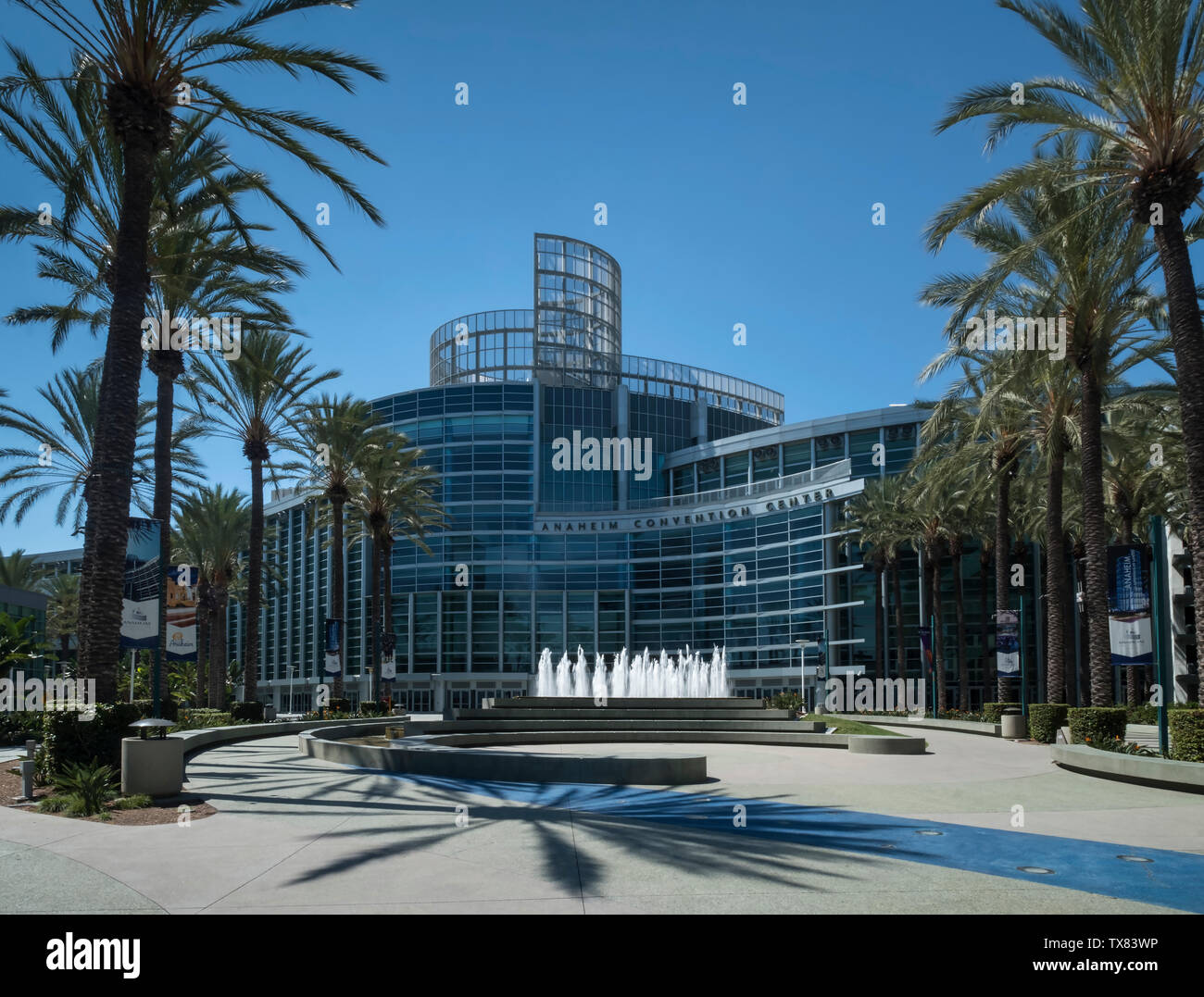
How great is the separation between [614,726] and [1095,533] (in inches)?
525

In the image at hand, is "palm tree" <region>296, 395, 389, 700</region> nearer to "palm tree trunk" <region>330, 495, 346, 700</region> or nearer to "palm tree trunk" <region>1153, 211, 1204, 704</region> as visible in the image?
"palm tree trunk" <region>330, 495, 346, 700</region>

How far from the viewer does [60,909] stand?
286 inches

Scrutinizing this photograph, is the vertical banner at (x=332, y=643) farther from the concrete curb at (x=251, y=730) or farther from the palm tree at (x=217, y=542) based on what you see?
the palm tree at (x=217, y=542)

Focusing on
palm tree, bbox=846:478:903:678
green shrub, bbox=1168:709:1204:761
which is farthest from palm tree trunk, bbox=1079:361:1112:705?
palm tree, bbox=846:478:903:678

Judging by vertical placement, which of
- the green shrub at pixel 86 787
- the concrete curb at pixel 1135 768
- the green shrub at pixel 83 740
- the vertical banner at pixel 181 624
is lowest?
the concrete curb at pixel 1135 768

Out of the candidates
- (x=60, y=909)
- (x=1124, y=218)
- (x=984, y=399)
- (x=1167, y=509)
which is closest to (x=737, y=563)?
(x=1167, y=509)

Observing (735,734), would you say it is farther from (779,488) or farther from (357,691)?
(357,691)

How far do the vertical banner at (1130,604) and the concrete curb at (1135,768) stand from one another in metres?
1.98

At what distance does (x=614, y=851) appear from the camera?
31.8 feet

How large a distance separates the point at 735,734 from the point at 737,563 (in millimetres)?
41081

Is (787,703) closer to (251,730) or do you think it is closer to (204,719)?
(251,730)

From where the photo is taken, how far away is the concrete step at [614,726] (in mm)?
27953

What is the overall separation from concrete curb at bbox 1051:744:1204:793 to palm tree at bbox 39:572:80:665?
182 feet

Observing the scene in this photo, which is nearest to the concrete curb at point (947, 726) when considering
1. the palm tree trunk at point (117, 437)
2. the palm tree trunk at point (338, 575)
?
the palm tree trunk at point (338, 575)
